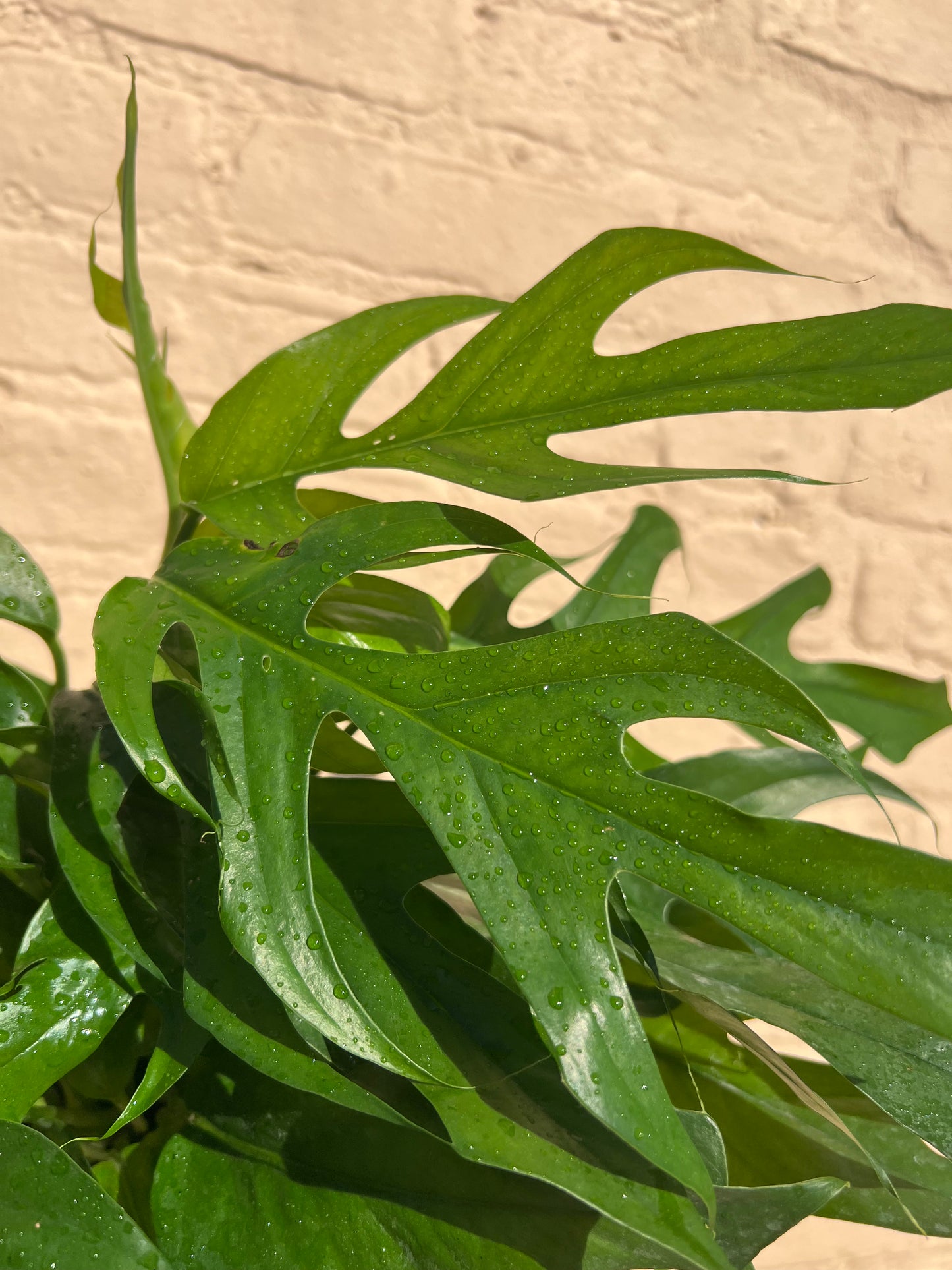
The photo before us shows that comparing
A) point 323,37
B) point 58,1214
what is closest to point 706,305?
point 323,37

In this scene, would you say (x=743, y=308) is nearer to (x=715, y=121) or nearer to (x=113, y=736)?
(x=715, y=121)

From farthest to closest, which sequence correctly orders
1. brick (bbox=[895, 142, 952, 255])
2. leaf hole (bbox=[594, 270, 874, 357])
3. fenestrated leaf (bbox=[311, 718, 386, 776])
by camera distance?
brick (bbox=[895, 142, 952, 255]) < leaf hole (bbox=[594, 270, 874, 357]) < fenestrated leaf (bbox=[311, 718, 386, 776])

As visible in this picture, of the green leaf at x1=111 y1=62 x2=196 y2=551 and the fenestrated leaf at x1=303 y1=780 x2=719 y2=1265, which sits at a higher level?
the green leaf at x1=111 y1=62 x2=196 y2=551

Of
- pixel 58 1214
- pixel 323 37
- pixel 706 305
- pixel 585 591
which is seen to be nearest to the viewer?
pixel 58 1214

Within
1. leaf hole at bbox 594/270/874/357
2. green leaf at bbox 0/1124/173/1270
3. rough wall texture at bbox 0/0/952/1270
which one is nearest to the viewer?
green leaf at bbox 0/1124/173/1270

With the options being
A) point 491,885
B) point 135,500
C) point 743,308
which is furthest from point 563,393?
point 743,308

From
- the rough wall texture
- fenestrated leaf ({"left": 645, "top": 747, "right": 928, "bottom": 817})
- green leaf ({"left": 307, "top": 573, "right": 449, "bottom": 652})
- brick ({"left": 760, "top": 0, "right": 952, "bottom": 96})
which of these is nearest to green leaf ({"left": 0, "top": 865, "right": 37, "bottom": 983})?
green leaf ({"left": 307, "top": 573, "right": 449, "bottom": 652})

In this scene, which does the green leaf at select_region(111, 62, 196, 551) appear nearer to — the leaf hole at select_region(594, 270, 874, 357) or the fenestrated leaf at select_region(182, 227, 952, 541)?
the fenestrated leaf at select_region(182, 227, 952, 541)

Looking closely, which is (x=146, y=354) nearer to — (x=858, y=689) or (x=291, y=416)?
(x=291, y=416)
